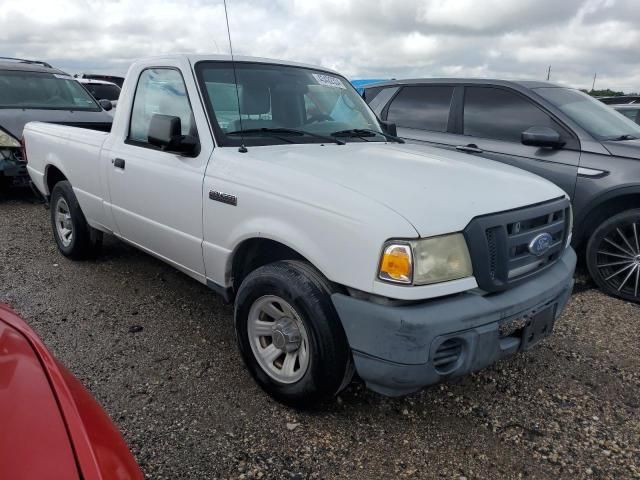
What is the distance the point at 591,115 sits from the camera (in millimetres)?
4871

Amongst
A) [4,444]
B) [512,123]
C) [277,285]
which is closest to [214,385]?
[277,285]

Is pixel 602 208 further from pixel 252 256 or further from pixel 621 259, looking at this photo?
pixel 252 256

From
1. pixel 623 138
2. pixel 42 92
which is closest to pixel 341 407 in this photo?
pixel 623 138

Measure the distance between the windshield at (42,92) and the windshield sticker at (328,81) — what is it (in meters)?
5.54

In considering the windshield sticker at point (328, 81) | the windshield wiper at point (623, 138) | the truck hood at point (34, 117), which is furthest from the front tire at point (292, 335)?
the truck hood at point (34, 117)

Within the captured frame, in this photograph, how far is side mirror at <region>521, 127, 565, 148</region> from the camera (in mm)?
4504

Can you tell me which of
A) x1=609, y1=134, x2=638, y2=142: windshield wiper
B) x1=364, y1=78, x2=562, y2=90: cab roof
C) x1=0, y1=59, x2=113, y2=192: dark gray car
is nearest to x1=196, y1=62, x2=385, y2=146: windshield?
x1=364, y1=78, x2=562, y2=90: cab roof

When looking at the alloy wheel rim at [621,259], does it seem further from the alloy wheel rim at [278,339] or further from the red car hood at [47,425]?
the red car hood at [47,425]

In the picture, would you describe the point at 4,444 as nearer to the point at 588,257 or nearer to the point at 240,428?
the point at 240,428

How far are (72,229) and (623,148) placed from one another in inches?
192

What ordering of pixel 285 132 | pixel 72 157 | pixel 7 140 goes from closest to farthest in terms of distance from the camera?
pixel 285 132 → pixel 72 157 → pixel 7 140

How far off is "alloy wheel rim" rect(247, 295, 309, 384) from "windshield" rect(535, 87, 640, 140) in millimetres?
3448

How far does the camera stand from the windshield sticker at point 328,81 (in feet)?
12.5

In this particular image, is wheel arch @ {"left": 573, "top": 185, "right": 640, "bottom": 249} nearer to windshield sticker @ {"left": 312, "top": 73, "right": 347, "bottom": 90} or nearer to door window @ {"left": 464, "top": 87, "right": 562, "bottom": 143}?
door window @ {"left": 464, "top": 87, "right": 562, "bottom": 143}
